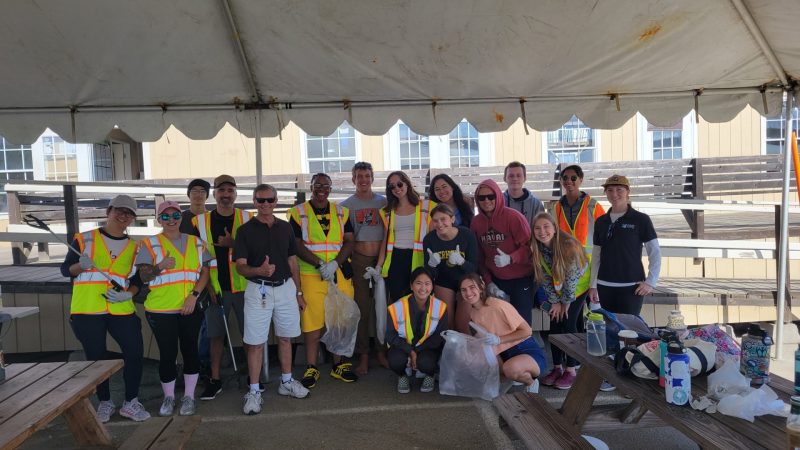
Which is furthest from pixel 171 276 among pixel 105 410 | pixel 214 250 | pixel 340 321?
pixel 340 321

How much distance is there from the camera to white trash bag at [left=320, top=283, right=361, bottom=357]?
4.32m

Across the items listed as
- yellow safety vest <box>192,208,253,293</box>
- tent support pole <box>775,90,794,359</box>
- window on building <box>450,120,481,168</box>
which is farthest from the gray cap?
window on building <box>450,120,481,168</box>

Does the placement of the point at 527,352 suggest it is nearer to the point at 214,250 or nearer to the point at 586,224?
the point at 586,224

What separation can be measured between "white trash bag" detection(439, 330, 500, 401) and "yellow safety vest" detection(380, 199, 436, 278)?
2.34ft

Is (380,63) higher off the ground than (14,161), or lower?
lower

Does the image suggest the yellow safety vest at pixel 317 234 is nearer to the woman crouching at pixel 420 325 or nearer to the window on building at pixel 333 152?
the woman crouching at pixel 420 325

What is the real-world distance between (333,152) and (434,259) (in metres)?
8.03

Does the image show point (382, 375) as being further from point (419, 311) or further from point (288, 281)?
point (288, 281)

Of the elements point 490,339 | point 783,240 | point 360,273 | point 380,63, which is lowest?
point 490,339

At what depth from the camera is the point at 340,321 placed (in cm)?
432

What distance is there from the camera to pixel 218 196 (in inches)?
164

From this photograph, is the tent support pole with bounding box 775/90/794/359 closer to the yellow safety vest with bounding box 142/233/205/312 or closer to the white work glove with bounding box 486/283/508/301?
the white work glove with bounding box 486/283/508/301

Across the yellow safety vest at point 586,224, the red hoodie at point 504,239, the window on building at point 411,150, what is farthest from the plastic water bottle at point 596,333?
the window on building at point 411,150

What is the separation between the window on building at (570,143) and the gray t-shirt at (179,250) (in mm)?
8901
